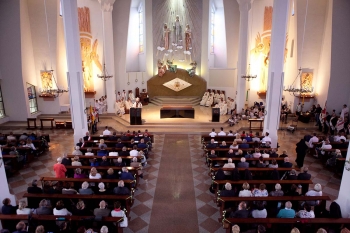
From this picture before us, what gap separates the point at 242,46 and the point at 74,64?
985 cm

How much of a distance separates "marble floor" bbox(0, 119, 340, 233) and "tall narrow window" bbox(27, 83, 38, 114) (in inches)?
193

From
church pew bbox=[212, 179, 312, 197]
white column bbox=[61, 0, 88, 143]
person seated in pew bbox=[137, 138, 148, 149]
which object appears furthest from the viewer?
white column bbox=[61, 0, 88, 143]

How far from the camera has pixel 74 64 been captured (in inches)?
426

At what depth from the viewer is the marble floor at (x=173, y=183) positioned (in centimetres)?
651

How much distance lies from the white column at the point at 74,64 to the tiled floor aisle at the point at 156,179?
4.54ft

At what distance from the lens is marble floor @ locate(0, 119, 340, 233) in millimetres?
6508

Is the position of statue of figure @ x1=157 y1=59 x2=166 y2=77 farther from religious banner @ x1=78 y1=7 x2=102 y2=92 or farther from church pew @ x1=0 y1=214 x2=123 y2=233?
church pew @ x1=0 y1=214 x2=123 y2=233

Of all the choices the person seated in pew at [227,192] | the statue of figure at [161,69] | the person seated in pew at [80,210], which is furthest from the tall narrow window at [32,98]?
the person seated in pew at [227,192]

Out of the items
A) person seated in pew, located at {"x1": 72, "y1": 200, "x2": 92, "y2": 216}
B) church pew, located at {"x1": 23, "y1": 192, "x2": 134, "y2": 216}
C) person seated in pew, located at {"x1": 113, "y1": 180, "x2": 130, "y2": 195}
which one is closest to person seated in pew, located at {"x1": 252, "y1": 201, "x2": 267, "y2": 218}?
church pew, located at {"x1": 23, "y1": 192, "x2": 134, "y2": 216}

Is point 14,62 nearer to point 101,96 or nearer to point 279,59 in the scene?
point 101,96

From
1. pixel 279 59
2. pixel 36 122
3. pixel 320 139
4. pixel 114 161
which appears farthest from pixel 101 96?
pixel 320 139

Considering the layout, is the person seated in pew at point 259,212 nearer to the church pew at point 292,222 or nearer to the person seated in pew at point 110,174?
the church pew at point 292,222

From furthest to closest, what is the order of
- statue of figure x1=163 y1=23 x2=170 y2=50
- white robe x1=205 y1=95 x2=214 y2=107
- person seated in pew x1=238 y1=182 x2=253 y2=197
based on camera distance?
statue of figure x1=163 y1=23 x2=170 y2=50
white robe x1=205 y1=95 x2=214 y2=107
person seated in pew x1=238 y1=182 x2=253 y2=197

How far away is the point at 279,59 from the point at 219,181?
5847mm
